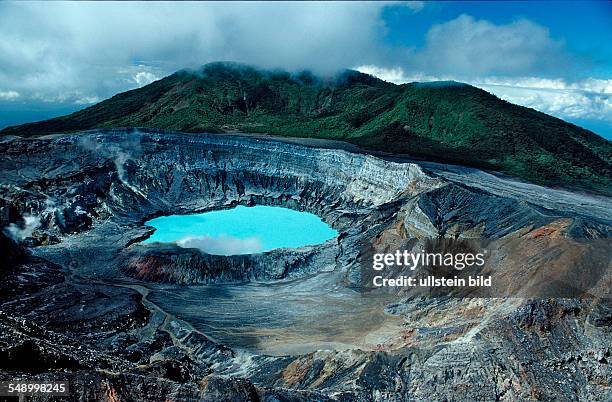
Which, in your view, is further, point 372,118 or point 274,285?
point 372,118

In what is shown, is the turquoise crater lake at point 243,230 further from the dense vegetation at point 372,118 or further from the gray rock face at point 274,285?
the dense vegetation at point 372,118

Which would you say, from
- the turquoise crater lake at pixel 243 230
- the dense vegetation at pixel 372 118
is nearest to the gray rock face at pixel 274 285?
the turquoise crater lake at pixel 243 230

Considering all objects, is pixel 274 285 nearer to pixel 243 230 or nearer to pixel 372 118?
pixel 243 230

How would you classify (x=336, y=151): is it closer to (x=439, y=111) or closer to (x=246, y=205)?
(x=246, y=205)

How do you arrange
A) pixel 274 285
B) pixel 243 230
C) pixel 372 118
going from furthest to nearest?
pixel 372 118, pixel 243 230, pixel 274 285

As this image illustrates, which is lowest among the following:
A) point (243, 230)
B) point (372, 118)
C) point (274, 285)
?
point (274, 285)

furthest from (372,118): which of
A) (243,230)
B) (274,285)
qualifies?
(274,285)
